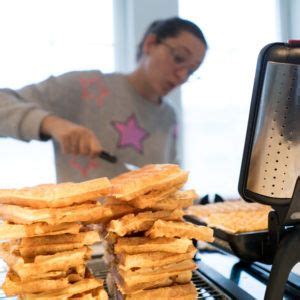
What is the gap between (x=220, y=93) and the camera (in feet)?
8.43

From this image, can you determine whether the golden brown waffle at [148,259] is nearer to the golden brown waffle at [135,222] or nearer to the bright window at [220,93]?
the golden brown waffle at [135,222]

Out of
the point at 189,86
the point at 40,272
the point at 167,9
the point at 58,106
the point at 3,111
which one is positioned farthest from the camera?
the point at 189,86

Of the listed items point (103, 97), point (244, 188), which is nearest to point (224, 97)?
point (103, 97)

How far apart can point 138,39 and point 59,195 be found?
185 centimetres

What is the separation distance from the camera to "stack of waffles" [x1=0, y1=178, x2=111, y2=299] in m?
0.57

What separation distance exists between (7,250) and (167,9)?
2.00 metres

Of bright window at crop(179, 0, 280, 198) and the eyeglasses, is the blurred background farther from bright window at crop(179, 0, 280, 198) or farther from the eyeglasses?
the eyeglasses

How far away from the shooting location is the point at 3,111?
1343 mm

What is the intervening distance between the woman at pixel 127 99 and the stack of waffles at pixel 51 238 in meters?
0.87

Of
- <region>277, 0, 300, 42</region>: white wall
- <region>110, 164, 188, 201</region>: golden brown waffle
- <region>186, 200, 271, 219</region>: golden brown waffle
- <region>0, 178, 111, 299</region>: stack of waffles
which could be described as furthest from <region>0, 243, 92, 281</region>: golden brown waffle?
<region>277, 0, 300, 42</region>: white wall

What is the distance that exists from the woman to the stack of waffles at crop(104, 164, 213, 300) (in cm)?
87

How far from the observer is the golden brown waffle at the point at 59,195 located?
0.58 m

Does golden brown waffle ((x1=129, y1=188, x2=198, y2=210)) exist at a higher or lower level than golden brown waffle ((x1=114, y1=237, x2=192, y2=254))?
higher

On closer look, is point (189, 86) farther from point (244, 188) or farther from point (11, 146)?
point (244, 188)
